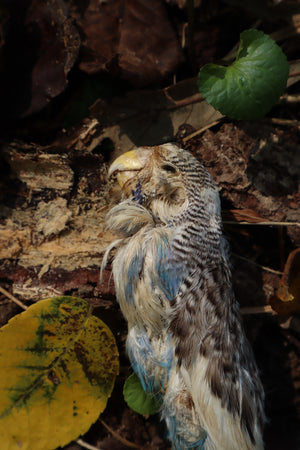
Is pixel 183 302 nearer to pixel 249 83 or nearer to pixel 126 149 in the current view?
pixel 126 149

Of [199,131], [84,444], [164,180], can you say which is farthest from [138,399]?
[199,131]

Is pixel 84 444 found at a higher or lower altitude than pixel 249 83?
lower

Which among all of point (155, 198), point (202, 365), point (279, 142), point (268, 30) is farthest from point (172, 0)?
point (202, 365)

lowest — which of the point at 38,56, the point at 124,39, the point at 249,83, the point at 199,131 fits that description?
the point at 199,131

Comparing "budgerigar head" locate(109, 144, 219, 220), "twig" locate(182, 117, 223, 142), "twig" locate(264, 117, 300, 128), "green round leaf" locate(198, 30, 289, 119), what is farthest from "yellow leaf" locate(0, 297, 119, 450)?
"twig" locate(264, 117, 300, 128)

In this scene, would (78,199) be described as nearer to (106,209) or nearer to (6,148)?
(106,209)

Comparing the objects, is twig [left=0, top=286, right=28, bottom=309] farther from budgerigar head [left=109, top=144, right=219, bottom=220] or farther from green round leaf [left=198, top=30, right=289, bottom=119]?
green round leaf [left=198, top=30, right=289, bottom=119]
